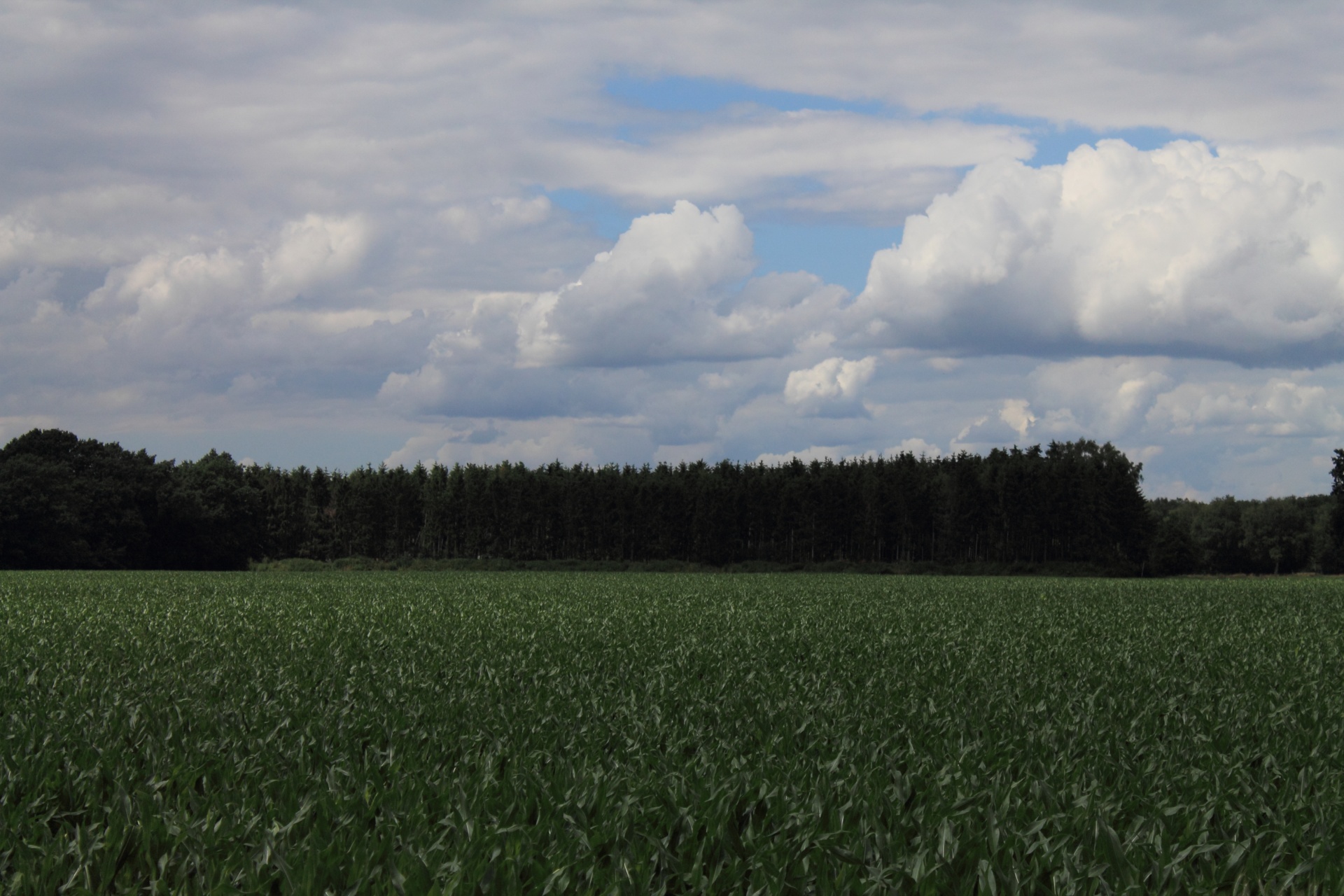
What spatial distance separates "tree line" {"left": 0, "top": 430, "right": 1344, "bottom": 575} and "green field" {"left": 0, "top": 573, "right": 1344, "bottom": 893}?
8033 centimetres

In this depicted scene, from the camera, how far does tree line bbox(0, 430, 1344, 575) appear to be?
3497 inches

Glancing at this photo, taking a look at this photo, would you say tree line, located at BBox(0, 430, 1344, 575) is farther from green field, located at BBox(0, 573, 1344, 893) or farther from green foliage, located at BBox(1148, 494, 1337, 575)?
green field, located at BBox(0, 573, 1344, 893)

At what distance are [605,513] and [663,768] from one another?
4559 inches

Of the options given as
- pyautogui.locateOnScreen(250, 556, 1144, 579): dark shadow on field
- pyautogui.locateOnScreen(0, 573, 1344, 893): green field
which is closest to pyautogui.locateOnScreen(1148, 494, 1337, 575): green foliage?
pyautogui.locateOnScreen(250, 556, 1144, 579): dark shadow on field

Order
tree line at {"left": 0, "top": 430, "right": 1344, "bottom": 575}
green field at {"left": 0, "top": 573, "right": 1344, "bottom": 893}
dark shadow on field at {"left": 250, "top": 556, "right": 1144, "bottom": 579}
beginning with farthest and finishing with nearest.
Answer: dark shadow on field at {"left": 250, "top": 556, "right": 1144, "bottom": 579}
tree line at {"left": 0, "top": 430, "right": 1344, "bottom": 575}
green field at {"left": 0, "top": 573, "right": 1344, "bottom": 893}

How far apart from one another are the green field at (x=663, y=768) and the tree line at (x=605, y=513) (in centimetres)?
8033

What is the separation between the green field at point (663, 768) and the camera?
6504 mm

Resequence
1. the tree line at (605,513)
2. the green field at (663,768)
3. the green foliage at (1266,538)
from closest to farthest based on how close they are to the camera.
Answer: the green field at (663,768)
the tree line at (605,513)
the green foliage at (1266,538)

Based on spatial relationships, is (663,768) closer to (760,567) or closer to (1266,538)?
(760,567)

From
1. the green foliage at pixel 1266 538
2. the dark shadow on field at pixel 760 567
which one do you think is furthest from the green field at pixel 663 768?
the green foliage at pixel 1266 538

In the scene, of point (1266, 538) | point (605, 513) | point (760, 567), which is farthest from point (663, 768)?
point (1266, 538)

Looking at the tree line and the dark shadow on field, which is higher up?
the tree line

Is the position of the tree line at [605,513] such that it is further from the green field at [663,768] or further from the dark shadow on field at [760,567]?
the green field at [663,768]

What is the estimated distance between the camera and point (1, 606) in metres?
28.2
